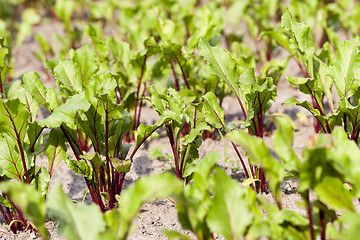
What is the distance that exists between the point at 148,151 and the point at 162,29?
112cm

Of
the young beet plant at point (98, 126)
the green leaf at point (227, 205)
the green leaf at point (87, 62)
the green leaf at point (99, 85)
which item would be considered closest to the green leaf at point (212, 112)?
the young beet plant at point (98, 126)

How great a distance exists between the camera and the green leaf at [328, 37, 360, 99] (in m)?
2.20

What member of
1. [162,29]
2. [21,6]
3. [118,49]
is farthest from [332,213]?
[21,6]

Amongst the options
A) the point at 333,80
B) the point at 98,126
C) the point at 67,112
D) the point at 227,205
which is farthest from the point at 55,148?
the point at 333,80

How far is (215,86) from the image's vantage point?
9.37 ft

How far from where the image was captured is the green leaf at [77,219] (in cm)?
141

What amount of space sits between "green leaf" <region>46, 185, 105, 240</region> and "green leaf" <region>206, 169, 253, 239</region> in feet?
1.38

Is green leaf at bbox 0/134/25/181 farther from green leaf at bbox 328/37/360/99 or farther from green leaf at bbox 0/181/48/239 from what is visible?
green leaf at bbox 328/37/360/99

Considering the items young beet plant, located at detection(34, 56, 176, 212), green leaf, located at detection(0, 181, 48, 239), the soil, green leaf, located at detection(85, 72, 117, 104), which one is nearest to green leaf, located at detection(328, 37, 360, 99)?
the soil

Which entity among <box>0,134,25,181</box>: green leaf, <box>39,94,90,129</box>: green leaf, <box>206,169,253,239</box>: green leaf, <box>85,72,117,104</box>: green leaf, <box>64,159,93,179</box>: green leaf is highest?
<box>85,72,117,104</box>: green leaf

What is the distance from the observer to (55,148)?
2.34 m

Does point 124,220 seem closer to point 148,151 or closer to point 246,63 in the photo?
point 148,151

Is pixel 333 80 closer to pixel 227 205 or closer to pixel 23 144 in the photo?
pixel 227 205

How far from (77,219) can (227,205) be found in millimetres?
549
